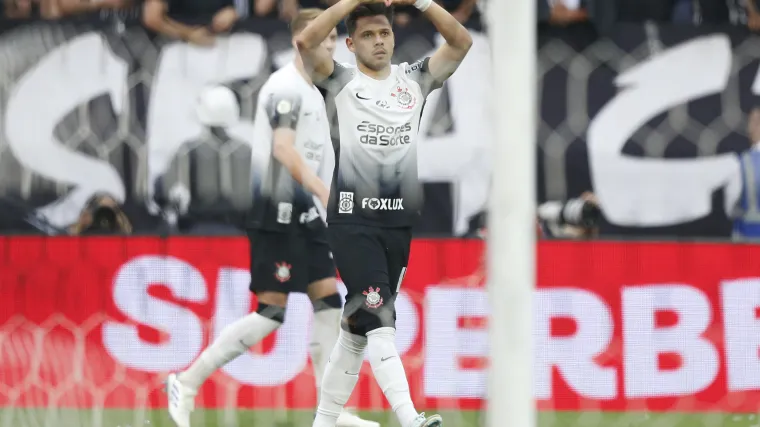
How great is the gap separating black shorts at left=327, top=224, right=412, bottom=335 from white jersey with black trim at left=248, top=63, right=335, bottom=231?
42.0 inches

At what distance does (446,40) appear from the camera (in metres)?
4.82

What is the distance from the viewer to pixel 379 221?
4.81 metres

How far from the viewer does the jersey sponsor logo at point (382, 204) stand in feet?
15.8

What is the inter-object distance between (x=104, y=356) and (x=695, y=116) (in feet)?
11.5

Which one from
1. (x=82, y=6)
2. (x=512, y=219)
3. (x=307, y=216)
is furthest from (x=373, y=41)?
(x=82, y=6)

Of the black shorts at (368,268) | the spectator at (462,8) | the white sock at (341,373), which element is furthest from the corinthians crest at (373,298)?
the spectator at (462,8)

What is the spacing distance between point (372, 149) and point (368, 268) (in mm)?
439

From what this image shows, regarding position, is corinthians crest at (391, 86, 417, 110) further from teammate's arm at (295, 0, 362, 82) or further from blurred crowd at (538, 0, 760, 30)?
blurred crowd at (538, 0, 760, 30)

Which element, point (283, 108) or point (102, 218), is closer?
point (283, 108)

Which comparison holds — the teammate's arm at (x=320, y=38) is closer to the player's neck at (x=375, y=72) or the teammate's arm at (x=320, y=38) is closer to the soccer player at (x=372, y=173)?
the soccer player at (x=372, y=173)

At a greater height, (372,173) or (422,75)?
(422,75)

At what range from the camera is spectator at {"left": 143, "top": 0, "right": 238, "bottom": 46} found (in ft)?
25.0

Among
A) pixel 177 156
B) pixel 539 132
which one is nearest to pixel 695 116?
pixel 539 132

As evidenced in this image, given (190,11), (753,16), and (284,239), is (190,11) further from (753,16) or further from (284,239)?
(753,16)
